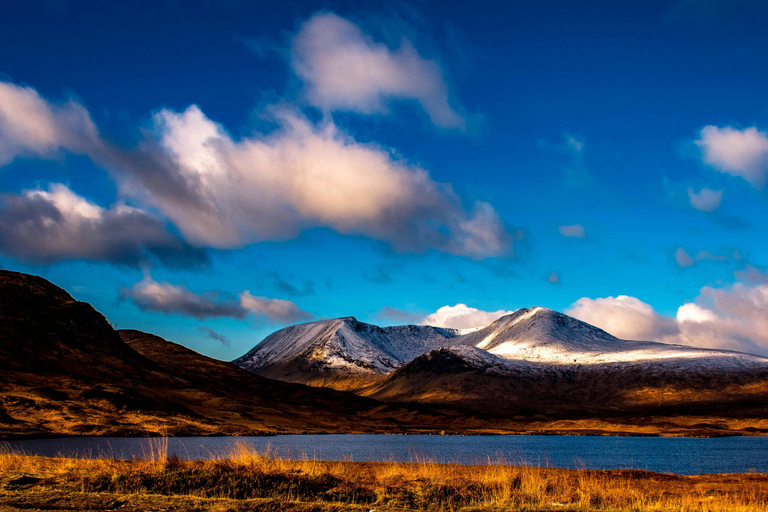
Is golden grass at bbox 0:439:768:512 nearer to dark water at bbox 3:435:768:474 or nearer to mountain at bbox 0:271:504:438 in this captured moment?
dark water at bbox 3:435:768:474

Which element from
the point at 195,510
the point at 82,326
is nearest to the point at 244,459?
the point at 195,510

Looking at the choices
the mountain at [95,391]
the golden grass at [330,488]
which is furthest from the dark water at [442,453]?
the mountain at [95,391]

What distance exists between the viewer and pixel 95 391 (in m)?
119

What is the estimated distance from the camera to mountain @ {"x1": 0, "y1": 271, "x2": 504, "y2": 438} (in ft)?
330

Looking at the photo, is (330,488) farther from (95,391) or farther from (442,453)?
(95,391)

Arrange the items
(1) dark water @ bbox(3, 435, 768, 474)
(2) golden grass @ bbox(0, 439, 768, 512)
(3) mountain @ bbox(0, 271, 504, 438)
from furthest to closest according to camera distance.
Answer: (3) mountain @ bbox(0, 271, 504, 438) → (1) dark water @ bbox(3, 435, 768, 474) → (2) golden grass @ bbox(0, 439, 768, 512)

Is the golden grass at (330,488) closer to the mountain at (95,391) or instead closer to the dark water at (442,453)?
the dark water at (442,453)

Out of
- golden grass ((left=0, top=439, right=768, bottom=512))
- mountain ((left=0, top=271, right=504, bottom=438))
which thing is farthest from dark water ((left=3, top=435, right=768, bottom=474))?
mountain ((left=0, top=271, right=504, bottom=438))

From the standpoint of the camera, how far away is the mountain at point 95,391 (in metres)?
101

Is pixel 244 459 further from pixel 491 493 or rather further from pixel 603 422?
pixel 603 422

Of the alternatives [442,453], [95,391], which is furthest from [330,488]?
[95,391]

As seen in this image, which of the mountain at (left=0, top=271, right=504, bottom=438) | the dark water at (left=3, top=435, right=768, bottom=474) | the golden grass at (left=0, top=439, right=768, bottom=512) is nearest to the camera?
the golden grass at (left=0, top=439, right=768, bottom=512)

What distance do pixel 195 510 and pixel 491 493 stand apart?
10748 millimetres

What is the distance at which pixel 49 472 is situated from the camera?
2280 centimetres
